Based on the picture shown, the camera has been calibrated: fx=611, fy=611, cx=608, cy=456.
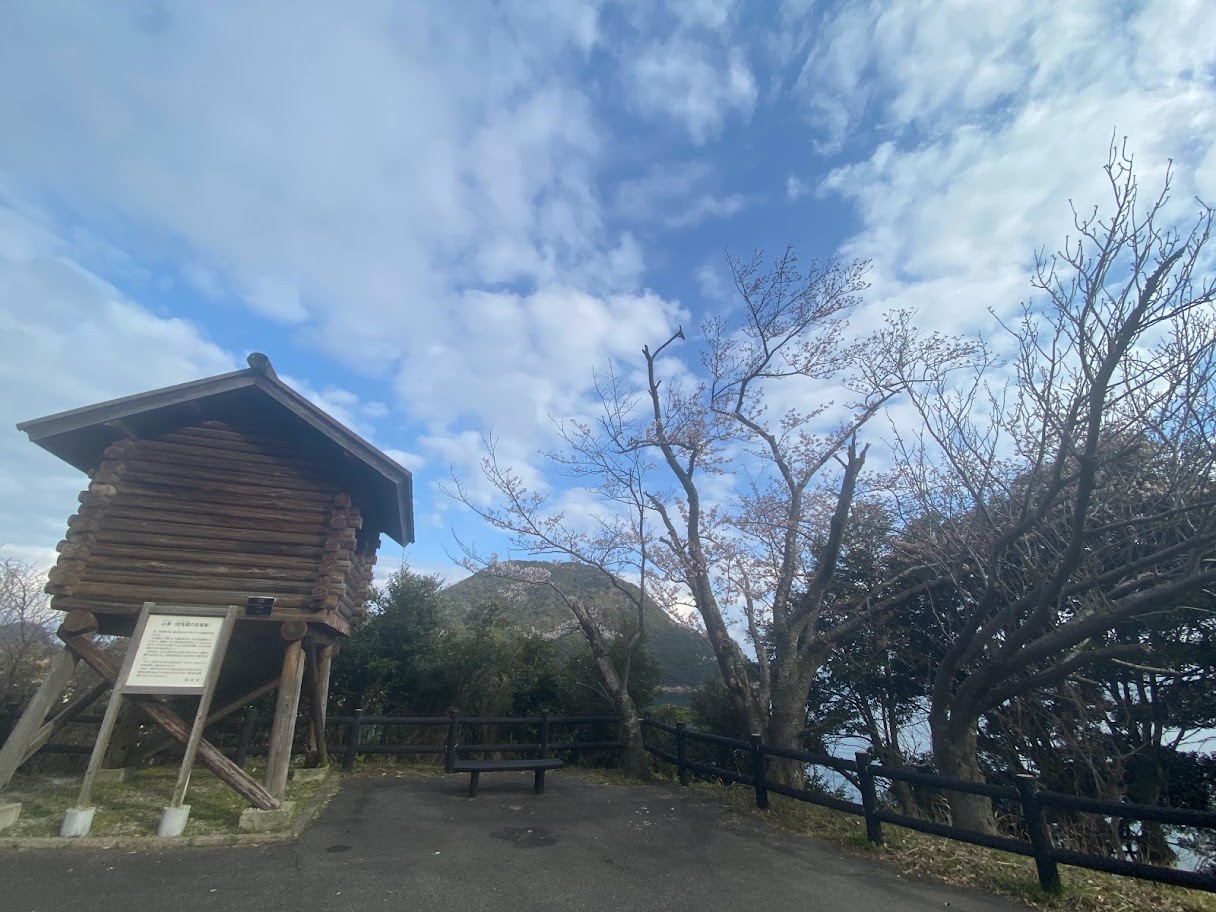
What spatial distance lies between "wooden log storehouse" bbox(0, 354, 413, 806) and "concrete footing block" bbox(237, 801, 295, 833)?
15 centimetres

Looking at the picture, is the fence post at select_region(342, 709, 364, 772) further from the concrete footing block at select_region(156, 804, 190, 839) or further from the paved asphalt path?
the concrete footing block at select_region(156, 804, 190, 839)

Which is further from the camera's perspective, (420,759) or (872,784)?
(420,759)

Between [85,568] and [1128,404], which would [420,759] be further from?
[1128,404]

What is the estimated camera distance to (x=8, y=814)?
6258 mm

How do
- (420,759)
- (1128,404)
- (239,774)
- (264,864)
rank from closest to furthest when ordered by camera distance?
(264,864) → (1128,404) → (239,774) → (420,759)

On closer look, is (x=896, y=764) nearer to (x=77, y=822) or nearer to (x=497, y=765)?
(x=497, y=765)

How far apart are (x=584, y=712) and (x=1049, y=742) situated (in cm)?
935

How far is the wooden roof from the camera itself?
301 inches

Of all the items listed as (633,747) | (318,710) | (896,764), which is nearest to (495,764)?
(318,710)

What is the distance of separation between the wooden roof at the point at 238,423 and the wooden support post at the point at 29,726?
2892mm

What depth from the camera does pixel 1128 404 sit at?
20.6 feet

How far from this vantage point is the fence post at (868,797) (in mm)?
7020

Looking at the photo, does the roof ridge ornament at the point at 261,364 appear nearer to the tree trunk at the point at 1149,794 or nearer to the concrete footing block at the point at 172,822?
the concrete footing block at the point at 172,822

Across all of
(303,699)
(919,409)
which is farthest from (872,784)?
(303,699)
